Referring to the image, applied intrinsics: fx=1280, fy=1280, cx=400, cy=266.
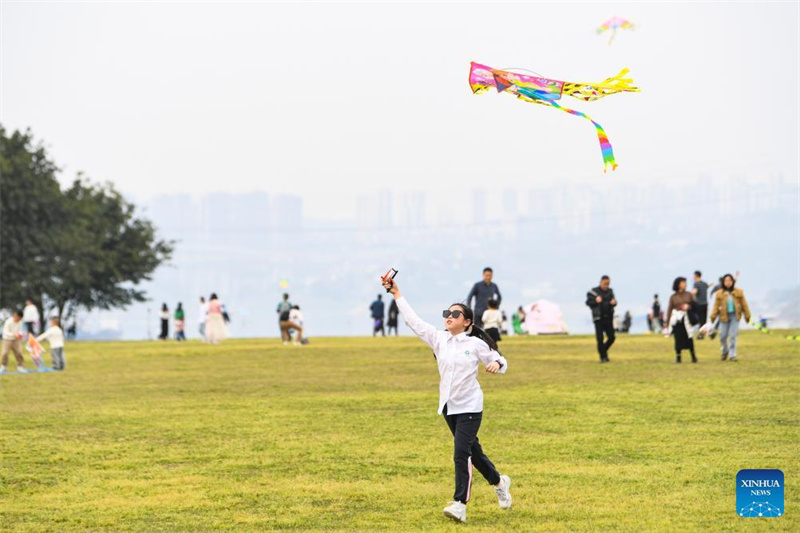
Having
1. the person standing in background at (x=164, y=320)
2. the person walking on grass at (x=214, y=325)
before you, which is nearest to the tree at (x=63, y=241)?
the person standing in background at (x=164, y=320)

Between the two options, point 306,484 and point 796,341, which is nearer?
point 306,484

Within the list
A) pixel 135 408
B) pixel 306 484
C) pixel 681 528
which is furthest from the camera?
pixel 135 408

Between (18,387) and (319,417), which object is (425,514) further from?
(18,387)

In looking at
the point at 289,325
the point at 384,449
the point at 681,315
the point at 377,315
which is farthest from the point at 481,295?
the point at 377,315

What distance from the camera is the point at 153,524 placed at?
12203mm

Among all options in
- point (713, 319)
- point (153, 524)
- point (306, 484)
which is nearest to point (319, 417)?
point (306, 484)

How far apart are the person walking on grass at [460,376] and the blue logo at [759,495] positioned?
235 centimetres

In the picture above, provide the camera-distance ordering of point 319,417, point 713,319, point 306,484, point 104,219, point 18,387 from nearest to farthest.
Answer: point 306,484, point 319,417, point 18,387, point 713,319, point 104,219

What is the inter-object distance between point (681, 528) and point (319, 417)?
34.0ft

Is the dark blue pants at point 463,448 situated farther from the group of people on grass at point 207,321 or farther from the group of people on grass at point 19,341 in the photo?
the group of people on grass at point 207,321

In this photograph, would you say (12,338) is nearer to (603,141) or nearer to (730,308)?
(730,308)

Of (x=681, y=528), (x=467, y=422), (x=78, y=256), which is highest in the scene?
(x=78, y=256)

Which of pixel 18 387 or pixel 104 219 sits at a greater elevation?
pixel 104 219

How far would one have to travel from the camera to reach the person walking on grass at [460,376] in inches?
464
